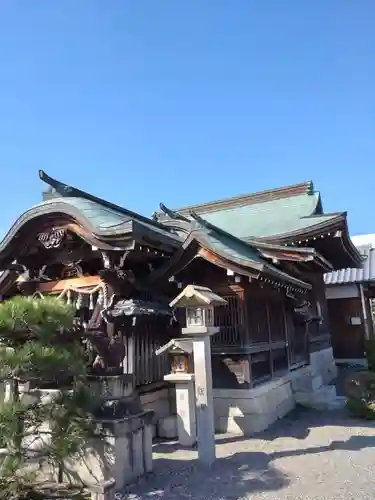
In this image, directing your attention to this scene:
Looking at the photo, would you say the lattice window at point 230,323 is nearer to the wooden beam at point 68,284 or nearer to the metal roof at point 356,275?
the wooden beam at point 68,284

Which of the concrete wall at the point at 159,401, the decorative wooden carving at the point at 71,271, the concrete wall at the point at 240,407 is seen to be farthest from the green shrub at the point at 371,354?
the decorative wooden carving at the point at 71,271

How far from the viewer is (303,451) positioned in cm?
715

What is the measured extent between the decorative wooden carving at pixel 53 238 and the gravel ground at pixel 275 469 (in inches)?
173

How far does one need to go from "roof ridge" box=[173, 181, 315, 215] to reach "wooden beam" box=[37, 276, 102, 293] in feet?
27.2

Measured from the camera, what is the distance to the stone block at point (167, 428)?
330 inches

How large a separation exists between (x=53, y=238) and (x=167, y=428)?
4459 millimetres

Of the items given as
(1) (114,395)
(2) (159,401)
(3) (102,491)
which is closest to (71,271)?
(2) (159,401)

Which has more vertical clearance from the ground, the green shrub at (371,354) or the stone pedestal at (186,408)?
the green shrub at (371,354)

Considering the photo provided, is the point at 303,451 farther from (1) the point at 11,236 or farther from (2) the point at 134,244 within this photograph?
(1) the point at 11,236

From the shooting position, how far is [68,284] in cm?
916

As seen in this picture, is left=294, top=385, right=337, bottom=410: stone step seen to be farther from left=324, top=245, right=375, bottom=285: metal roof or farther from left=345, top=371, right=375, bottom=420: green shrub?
left=324, top=245, right=375, bottom=285: metal roof

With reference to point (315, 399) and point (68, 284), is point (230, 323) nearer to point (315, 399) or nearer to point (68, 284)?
point (68, 284)

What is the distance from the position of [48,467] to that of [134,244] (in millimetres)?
3762

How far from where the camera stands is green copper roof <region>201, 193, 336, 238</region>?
12.9 metres
